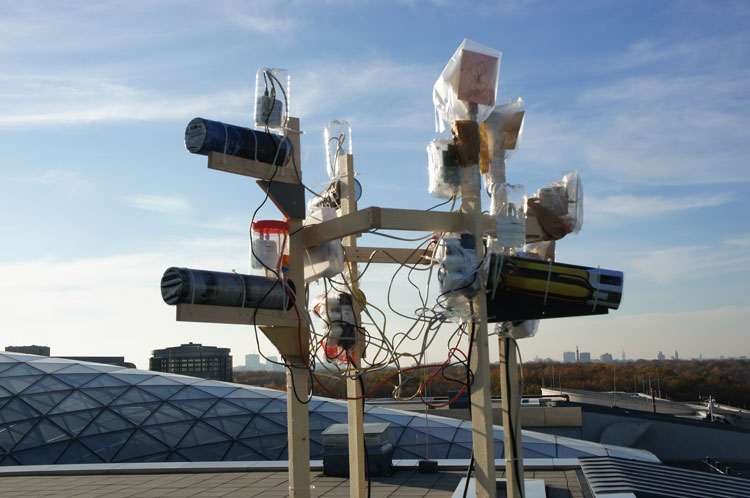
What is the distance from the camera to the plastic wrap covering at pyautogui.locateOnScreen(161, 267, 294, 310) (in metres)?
5.07

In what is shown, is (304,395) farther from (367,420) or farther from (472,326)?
(367,420)

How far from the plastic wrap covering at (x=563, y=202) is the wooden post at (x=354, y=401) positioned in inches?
73.0

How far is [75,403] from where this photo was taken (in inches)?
758

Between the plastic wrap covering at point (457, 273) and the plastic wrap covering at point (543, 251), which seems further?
the plastic wrap covering at point (543, 251)

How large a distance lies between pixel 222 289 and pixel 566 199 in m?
3.11

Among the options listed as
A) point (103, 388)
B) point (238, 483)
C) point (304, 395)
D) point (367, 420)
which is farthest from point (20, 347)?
point (304, 395)

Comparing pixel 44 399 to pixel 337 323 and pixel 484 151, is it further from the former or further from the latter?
pixel 484 151

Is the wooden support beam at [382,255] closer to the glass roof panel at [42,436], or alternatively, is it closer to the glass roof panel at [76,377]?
the glass roof panel at [42,436]

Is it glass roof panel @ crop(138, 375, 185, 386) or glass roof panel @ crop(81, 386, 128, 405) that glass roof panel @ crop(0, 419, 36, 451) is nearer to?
glass roof panel @ crop(81, 386, 128, 405)

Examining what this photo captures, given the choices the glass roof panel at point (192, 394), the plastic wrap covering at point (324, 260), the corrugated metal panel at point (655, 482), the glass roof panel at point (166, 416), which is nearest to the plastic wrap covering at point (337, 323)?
the plastic wrap covering at point (324, 260)

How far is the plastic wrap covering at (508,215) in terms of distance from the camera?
5.53m

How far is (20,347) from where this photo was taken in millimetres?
75438

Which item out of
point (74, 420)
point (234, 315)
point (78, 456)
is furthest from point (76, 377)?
point (234, 315)

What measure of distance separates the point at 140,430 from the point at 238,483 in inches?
347
